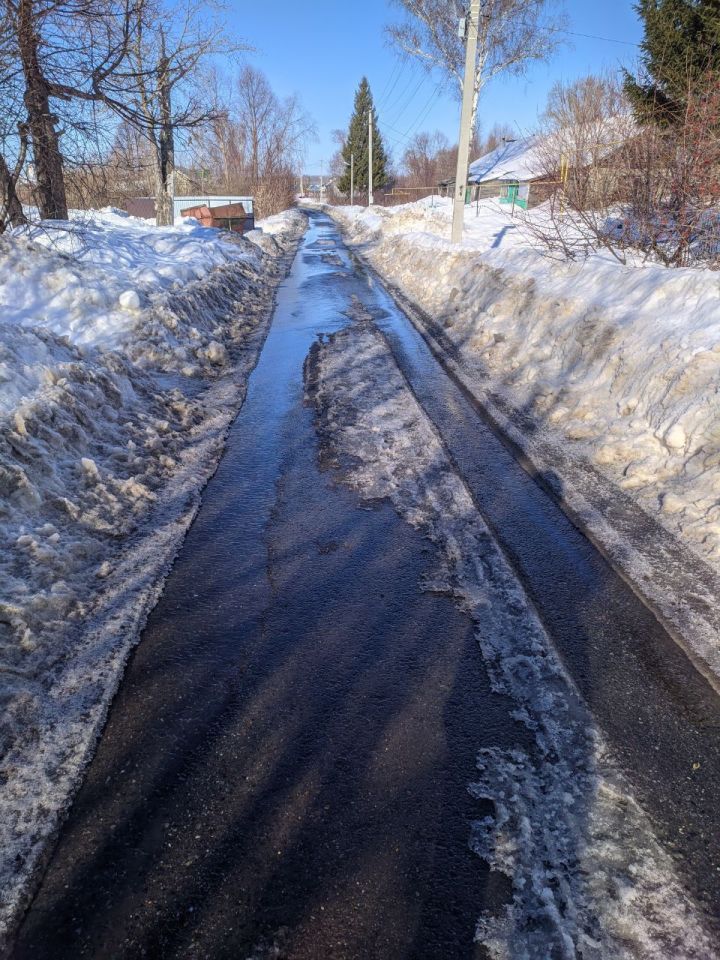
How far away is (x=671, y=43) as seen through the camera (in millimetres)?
13625

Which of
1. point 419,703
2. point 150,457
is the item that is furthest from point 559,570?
point 150,457

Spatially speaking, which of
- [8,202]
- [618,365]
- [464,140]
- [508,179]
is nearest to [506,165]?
[508,179]

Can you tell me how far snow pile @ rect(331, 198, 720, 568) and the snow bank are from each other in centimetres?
370

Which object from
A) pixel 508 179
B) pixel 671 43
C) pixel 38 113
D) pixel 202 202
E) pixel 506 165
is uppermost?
pixel 506 165

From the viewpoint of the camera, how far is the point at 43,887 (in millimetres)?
2049

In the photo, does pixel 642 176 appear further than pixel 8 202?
No

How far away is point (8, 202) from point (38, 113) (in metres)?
1.41

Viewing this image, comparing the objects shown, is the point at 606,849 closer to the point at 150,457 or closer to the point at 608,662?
the point at 608,662

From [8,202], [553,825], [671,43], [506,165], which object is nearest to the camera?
[553,825]

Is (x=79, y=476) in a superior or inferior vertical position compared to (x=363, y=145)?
inferior

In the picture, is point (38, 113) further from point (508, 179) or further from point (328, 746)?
point (508, 179)

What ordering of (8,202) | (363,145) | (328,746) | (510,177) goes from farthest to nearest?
(363,145) < (510,177) < (8,202) < (328,746)

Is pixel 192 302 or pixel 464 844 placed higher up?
pixel 192 302

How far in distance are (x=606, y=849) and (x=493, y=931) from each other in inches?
21.9
